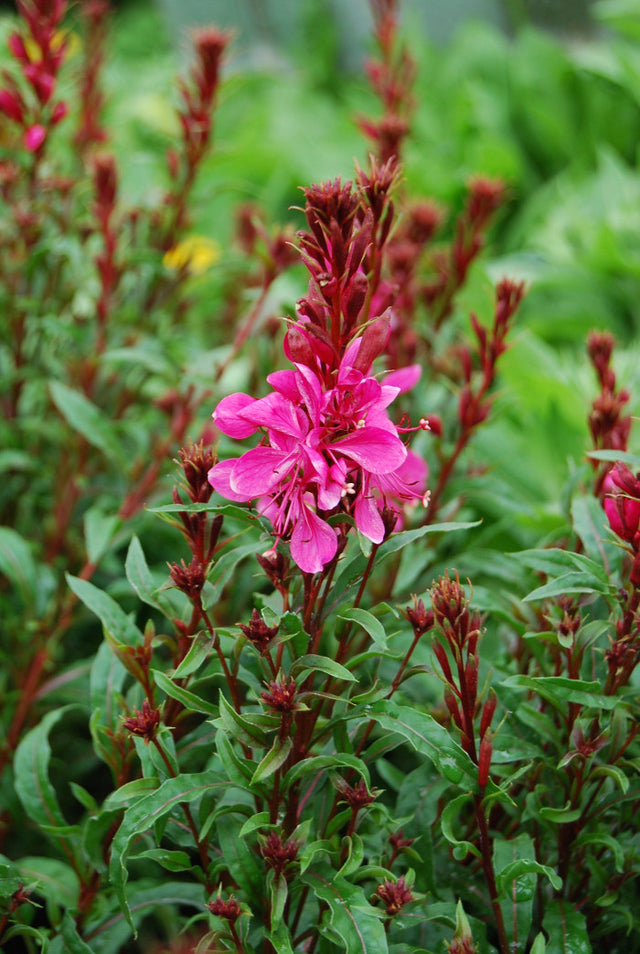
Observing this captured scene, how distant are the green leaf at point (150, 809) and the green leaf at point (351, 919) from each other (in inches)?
5.4

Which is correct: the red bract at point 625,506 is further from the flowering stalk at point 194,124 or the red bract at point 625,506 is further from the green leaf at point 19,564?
the flowering stalk at point 194,124

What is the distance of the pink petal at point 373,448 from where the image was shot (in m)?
0.74

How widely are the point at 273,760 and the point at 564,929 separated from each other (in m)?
0.37

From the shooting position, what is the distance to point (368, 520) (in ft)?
2.49

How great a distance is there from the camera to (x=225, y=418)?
0.78m

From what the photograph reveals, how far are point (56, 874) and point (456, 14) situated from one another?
5107mm

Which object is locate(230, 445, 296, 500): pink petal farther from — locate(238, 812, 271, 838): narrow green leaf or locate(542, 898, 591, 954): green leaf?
locate(542, 898, 591, 954): green leaf

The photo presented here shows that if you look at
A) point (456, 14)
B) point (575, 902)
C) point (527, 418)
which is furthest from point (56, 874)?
point (456, 14)

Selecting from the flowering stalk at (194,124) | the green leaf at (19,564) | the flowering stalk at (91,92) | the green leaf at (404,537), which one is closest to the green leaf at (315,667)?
the green leaf at (404,537)

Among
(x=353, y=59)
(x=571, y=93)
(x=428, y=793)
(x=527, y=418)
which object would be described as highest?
(x=353, y=59)

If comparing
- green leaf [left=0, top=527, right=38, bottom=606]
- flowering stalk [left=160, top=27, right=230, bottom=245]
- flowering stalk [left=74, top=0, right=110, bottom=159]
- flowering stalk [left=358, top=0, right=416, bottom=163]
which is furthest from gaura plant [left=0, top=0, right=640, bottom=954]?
flowering stalk [left=74, top=0, right=110, bottom=159]

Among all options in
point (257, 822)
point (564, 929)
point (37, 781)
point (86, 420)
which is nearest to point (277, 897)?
point (257, 822)

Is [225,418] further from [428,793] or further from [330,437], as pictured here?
[428,793]

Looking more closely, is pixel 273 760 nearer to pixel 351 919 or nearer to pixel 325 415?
pixel 351 919
